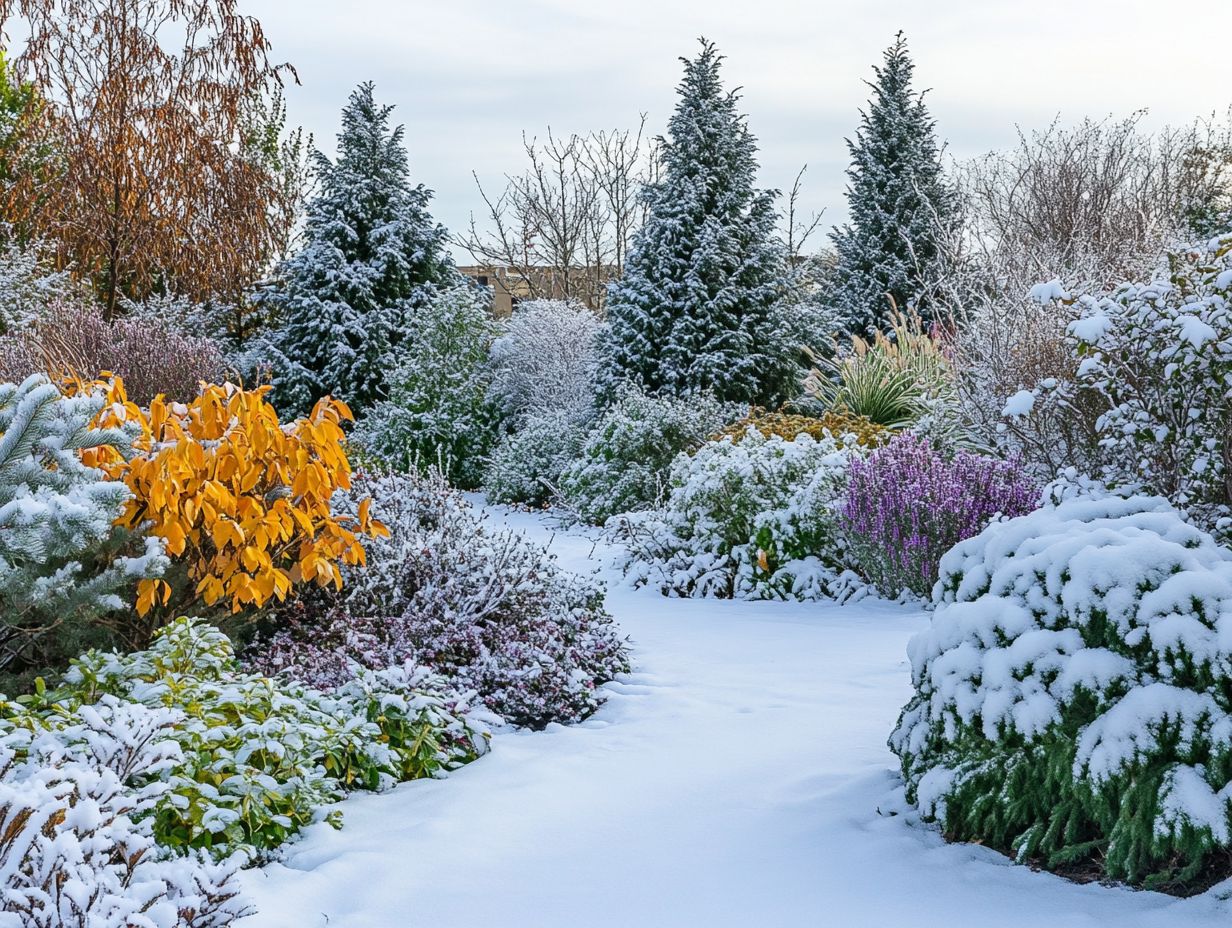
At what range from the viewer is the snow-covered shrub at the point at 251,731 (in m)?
2.82

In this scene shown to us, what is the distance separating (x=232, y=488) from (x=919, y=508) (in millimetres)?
3754

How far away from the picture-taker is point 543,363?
566 inches

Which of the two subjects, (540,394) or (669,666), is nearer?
(669,666)

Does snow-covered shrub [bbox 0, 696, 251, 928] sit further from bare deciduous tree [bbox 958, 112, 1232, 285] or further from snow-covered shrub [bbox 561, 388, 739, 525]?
bare deciduous tree [bbox 958, 112, 1232, 285]

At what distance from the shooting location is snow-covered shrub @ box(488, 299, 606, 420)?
557 inches

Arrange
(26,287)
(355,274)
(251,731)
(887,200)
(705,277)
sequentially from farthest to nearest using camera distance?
1. (887,200)
2. (355,274)
3. (26,287)
4. (705,277)
5. (251,731)

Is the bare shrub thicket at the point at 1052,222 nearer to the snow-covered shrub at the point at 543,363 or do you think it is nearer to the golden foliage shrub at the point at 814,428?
the golden foliage shrub at the point at 814,428

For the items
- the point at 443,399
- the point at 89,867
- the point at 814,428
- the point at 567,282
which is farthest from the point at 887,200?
the point at 89,867

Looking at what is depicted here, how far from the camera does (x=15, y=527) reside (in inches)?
112

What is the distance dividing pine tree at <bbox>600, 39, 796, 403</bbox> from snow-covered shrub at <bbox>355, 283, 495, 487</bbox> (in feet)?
7.50

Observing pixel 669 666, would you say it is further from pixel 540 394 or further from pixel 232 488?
pixel 540 394

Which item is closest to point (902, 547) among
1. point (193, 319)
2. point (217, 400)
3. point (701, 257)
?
point (217, 400)

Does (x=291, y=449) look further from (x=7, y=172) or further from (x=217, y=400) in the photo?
(x=7, y=172)

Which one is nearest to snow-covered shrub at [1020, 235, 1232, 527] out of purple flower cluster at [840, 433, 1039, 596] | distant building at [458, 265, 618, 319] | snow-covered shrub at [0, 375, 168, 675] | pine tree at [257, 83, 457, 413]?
purple flower cluster at [840, 433, 1039, 596]
